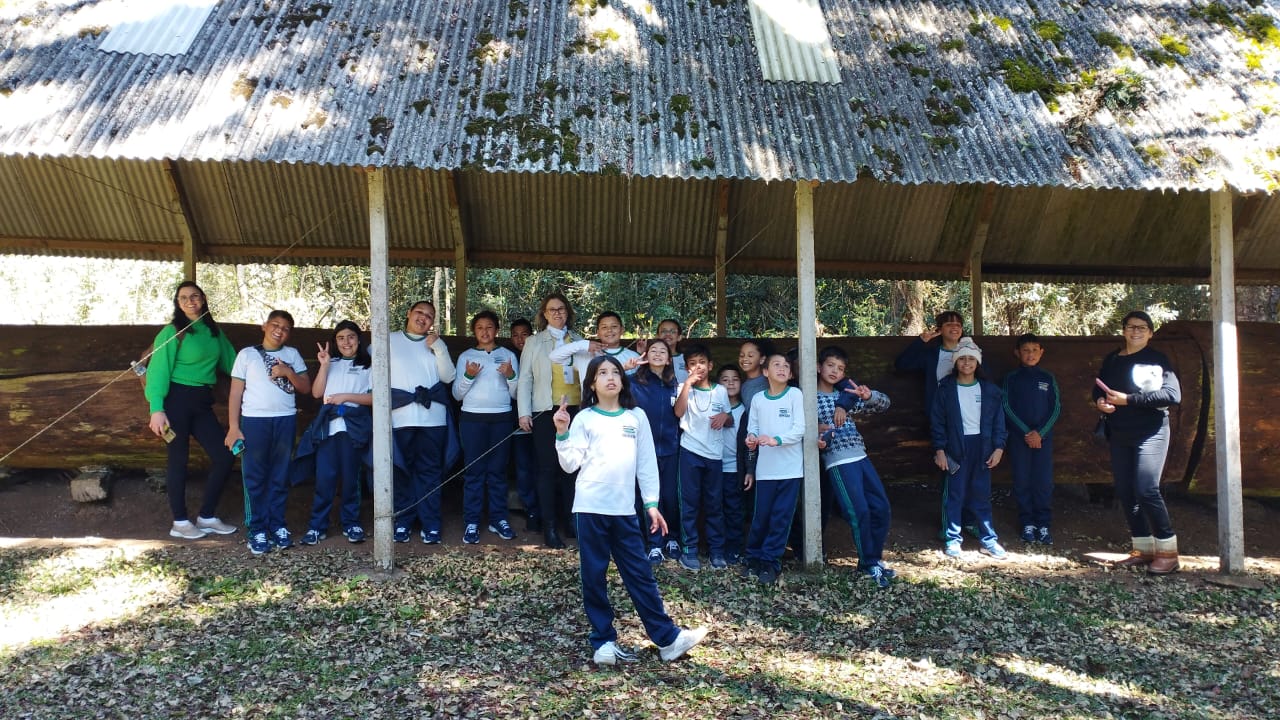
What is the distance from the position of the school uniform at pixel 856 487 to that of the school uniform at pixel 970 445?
0.90 metres

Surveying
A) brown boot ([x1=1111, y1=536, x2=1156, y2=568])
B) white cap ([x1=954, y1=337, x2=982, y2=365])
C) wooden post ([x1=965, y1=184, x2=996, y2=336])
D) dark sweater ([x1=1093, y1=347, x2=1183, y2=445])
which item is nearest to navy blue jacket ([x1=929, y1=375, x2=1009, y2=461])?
white cap ([x1=954, y1=337, x2=982, y2=365])

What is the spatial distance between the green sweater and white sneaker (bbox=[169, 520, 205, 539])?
0.86m

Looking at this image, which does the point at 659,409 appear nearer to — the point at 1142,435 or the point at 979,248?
the point at 1142,435

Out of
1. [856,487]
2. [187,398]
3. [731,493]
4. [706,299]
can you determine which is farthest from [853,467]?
[706,299]

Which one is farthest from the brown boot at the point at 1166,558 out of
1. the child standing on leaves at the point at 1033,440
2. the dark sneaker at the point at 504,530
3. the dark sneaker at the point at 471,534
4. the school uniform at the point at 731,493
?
the dark sneaker at the point at 471,534

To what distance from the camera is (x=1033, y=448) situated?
7.38 meters

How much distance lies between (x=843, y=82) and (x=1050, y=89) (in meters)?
1.51

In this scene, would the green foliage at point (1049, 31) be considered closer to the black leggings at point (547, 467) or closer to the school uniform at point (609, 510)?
the black leggings at point (547, 467)

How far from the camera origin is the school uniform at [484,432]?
22.9 feet

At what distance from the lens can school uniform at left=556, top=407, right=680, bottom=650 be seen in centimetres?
476

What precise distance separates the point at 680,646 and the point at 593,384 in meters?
1.44

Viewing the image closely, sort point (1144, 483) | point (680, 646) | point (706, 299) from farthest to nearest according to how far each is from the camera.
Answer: point (706, 299) → point (1144, 483) → point (680, 646)

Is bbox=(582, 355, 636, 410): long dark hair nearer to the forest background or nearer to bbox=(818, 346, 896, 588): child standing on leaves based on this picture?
bbox=(818, 346, 896, 588): child standing on leaves

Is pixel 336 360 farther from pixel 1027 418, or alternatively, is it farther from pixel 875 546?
pixel 1027 418
